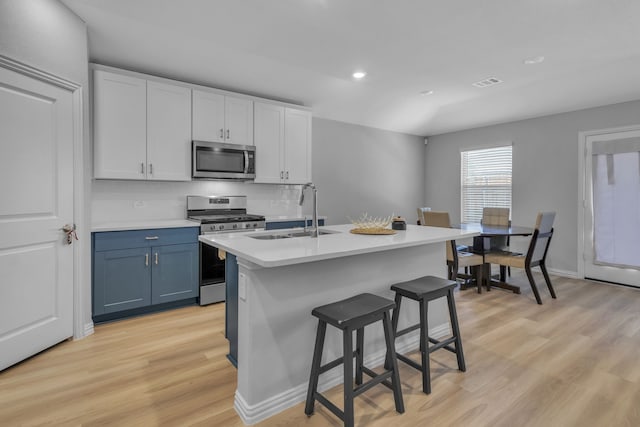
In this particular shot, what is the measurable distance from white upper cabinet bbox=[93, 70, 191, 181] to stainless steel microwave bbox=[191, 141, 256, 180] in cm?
11

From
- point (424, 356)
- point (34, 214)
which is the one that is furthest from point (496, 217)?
point (34, 214)

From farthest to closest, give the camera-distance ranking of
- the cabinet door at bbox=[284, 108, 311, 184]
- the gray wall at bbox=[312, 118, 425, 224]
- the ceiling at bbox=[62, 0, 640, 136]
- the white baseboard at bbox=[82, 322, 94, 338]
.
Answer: the gray wall at bbox=[312, 118, 425, 224] → the cabinet door at bbox=[284, 108, 311, 184] → the white baseboard at bbox=[82, 322, 94, 338] → the ceiling at bbox=[62, 0, 640, 136]

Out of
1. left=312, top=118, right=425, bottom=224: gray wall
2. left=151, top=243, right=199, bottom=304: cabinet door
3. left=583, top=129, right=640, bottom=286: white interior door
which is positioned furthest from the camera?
left=312, top=118, right=425, bottom=224: gray wall

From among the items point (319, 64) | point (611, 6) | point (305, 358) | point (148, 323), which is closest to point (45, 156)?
point (148, 323)

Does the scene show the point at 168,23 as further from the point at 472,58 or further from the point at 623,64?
the point at 623,64

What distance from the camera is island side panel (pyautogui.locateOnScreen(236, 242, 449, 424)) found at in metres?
1.82

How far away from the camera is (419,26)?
114 inches

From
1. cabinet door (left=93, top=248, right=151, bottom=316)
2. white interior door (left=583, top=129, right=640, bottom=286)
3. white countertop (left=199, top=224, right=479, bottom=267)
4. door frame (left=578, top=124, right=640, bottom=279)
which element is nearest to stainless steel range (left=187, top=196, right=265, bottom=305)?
cabinet door (left=93, top=248, right=151, bottom=316)

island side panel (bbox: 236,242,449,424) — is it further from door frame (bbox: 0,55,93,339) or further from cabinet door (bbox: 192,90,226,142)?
cabinet door (bbox: 192,90,226,142)

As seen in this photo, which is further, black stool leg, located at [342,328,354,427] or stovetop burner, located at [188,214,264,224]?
stovetop burner, located at [188,214,264,224]

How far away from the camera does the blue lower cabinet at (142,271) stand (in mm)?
3053

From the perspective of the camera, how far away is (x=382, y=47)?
3.32 meters

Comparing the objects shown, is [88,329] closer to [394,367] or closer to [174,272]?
[174,272]

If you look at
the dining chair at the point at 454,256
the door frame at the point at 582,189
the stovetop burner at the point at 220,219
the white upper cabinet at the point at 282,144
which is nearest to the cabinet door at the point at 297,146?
the white upper cabinet at the point at 282,144
